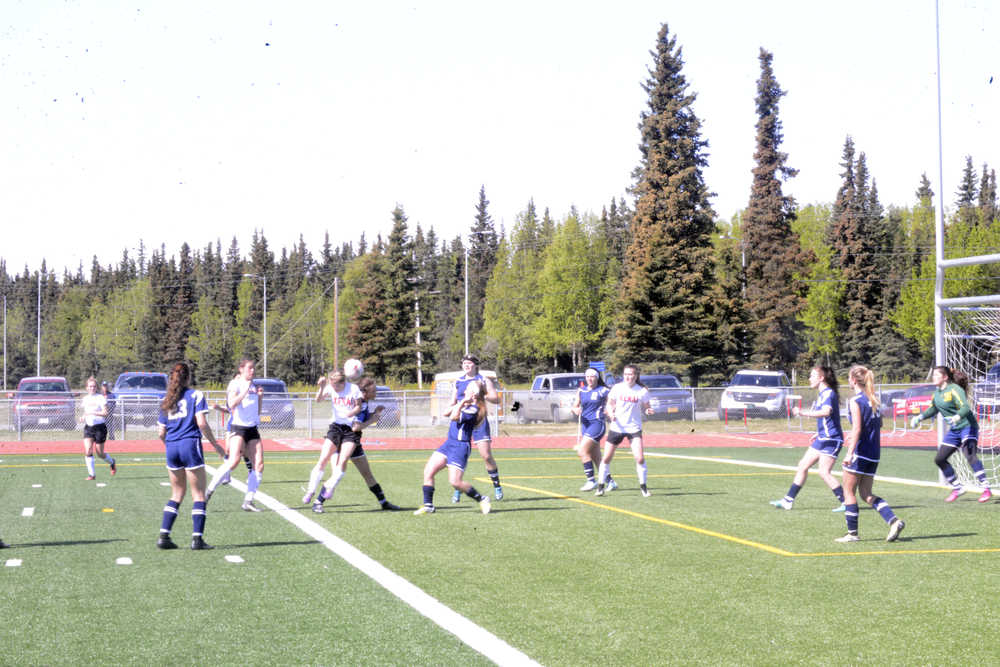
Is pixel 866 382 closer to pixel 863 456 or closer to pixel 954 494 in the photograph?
pixel 863 456

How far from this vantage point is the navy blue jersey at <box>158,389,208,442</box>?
33.8 feet

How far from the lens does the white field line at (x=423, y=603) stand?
6.41 metres

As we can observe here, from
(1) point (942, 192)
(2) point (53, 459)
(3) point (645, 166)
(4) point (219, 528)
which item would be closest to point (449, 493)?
(4) point (219, 528)

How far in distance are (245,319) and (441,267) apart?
23.2m

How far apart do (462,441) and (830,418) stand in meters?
4.42

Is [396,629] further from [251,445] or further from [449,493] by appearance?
[449,493]

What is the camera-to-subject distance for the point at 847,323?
3071 inches

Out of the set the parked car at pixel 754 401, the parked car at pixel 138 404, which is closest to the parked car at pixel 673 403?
the parked car at pixel 754 401

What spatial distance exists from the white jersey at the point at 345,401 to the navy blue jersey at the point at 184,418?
327cm

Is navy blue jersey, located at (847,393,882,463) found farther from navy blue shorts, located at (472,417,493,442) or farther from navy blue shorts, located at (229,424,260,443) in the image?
navy blue shorts, located at (229,424,260,443)

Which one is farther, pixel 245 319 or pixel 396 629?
pixel 245 319

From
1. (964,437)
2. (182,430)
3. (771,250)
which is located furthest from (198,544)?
Answer: (771,250)

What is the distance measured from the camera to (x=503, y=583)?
28.7ft

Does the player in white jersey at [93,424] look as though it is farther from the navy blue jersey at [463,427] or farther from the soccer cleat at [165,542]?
the soccer cleat at [165,542]
